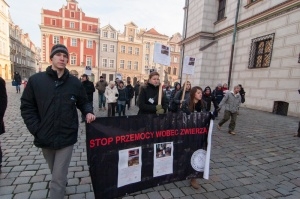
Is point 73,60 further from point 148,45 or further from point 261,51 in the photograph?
point 261,51

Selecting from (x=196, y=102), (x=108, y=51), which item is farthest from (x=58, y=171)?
(x=108, y=51)

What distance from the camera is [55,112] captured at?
233 cm

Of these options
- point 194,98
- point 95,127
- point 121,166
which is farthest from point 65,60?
point 194,98

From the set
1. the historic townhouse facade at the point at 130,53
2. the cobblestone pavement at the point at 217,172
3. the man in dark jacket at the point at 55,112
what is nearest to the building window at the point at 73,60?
the historic townhouse facade at the point at 130,53

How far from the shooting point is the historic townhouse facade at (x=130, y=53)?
55031mm

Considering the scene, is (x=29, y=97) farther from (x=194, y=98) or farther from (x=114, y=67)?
(x=114, y=67)

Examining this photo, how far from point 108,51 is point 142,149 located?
5428 cm

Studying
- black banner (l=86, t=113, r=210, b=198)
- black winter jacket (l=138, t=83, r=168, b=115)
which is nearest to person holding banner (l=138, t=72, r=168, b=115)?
black winter jacket (l=138, t=83, r=168, b=115)

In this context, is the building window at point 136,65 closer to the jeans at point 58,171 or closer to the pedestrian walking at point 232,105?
the pedestrian walking at point 232,105

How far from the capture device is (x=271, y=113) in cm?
1170

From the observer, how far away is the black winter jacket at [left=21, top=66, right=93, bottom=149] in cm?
232

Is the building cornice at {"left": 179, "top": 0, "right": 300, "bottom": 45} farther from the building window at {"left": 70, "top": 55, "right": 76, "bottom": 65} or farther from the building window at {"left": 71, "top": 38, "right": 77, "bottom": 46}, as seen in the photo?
the building window at {"left": 71, "top": 38, "right": 77, "bottom": 46}

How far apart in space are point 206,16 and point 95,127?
18.7m

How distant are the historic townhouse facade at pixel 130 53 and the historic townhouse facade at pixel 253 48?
121 feet
